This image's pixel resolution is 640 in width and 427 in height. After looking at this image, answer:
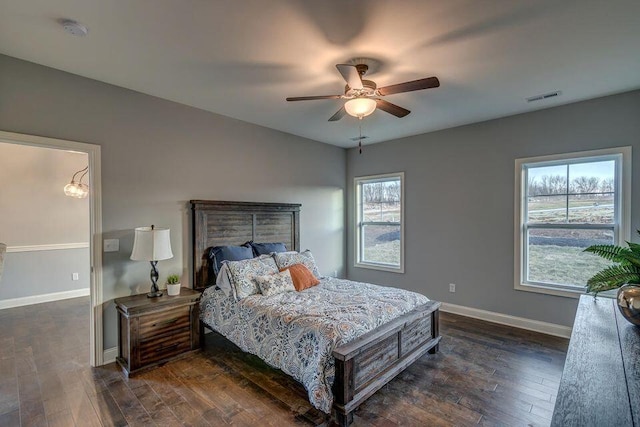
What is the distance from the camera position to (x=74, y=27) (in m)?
2.11

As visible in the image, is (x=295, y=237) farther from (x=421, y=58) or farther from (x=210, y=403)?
(x=421, y=58)

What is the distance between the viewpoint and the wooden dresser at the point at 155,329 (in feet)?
9.16

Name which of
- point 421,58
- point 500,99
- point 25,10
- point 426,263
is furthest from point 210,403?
point 500,99

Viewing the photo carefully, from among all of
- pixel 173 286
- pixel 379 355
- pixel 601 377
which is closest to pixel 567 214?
pixel 379 355

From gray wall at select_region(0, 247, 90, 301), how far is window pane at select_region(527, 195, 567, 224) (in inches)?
285

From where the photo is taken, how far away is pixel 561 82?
9.80 feet

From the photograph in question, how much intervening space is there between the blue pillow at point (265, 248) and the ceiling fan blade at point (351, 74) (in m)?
2.49

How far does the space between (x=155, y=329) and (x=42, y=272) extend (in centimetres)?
375

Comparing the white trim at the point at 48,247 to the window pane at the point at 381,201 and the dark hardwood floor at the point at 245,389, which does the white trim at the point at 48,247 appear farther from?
the window pane at the point at 381,201

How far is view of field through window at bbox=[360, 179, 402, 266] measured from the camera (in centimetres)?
527

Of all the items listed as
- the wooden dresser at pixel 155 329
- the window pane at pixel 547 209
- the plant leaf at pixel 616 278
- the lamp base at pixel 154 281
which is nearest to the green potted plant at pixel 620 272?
the plant leaf at pixel 616 278

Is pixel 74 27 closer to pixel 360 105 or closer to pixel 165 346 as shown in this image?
pixel 360 105

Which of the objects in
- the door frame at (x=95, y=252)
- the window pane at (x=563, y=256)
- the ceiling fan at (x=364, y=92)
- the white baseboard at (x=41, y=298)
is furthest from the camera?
the white baseboard at (x=41, y=298)

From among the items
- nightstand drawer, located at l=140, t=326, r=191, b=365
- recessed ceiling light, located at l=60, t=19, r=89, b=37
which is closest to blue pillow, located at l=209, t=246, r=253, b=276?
nightstand drawer, located at l=140, t=326, r=191, b=365
